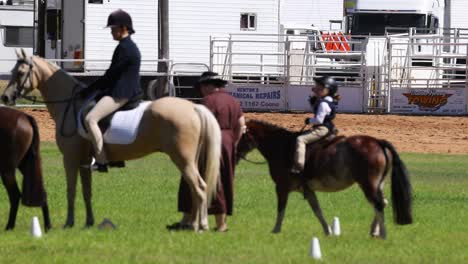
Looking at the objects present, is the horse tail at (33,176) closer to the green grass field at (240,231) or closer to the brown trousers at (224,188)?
the green grass field at (240,231)

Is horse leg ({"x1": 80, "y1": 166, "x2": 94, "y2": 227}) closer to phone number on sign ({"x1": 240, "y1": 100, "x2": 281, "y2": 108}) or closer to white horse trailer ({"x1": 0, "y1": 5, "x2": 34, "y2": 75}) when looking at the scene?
phone number on sign ({"x1": 240, "y1": 100, "x2": 281, "y2": 108})

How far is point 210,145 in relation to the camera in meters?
13.8

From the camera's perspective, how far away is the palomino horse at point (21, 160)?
14.0m

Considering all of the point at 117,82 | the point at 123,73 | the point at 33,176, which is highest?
the point at 123,73

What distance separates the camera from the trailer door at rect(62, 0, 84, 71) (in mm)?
37906

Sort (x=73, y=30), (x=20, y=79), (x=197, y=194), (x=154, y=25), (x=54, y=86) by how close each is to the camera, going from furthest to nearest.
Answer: (x=154, y=25), (x=73, y=30), (x=54, y=86), (x=20, y=79), (x=197, y=194)

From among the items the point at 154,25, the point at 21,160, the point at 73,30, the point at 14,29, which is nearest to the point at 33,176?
the point at 21,160

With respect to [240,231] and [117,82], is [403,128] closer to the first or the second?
[240,231]

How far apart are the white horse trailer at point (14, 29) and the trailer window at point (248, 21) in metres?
14.6

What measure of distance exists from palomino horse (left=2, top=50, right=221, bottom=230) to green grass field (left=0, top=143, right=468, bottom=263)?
0.55 meters

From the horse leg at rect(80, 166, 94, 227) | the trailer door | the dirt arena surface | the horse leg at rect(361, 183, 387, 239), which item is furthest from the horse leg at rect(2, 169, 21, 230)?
the trailer door

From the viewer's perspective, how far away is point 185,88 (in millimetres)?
36156

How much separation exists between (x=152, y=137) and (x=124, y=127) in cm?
37

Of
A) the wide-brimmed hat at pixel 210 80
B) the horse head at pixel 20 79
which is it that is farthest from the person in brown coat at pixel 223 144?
the horse head at pixel 20 79
